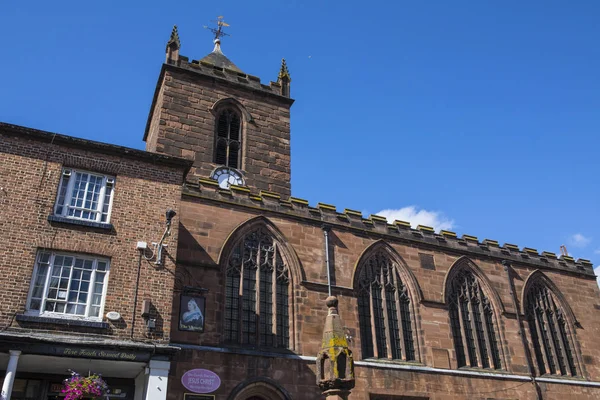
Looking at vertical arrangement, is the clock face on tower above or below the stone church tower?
below

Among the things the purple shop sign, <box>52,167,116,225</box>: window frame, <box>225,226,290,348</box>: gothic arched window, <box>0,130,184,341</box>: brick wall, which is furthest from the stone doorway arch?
<box>52,167,116,225</box>: window frame

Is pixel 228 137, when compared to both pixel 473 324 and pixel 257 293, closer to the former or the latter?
pixel 257 293

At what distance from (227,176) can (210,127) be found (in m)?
2.66

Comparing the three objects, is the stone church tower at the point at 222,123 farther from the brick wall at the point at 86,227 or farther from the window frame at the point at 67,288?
the window frame at the point at 67,288

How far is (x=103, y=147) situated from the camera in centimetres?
1497

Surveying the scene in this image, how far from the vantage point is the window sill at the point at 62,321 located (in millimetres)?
12445

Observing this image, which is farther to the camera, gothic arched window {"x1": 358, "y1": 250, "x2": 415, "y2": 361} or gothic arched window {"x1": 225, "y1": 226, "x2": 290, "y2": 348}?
gothic arched window {"x1": 358, "y1": 250, "x2": 415, "y2": 361}

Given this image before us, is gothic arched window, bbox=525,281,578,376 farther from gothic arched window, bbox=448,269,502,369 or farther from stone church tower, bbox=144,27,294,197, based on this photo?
stone church tower, bbox=144,27,294,197

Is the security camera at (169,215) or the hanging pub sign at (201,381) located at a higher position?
the security camera at (169,215)

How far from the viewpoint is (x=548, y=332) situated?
2311 centimetres

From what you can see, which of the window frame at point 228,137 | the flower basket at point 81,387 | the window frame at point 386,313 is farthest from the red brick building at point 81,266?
the window frame at point 228,137

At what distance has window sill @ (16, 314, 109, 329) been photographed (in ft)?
40.8

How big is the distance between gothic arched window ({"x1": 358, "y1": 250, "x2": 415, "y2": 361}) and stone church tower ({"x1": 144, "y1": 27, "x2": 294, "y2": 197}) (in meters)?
6.14

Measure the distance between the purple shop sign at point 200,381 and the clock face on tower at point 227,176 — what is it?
30.9 feet
